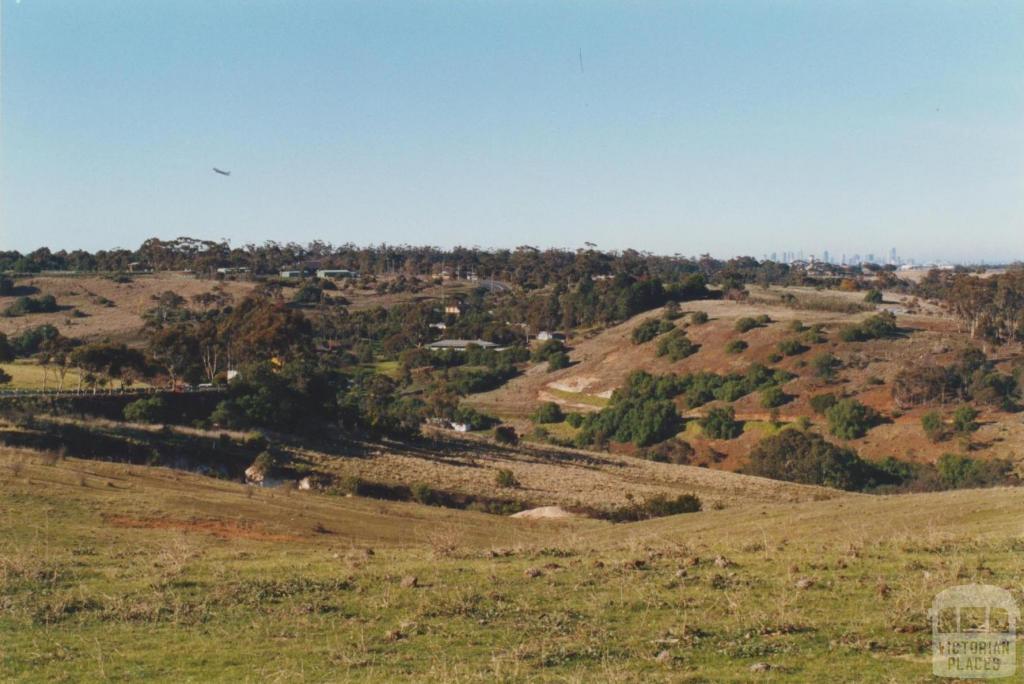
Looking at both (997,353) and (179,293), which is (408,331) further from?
(997,353)

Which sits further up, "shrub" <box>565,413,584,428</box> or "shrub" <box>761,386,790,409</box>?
"shrub" <box>761,386,790,409</box>

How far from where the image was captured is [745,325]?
100438mm

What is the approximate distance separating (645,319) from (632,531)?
94933 millimetres

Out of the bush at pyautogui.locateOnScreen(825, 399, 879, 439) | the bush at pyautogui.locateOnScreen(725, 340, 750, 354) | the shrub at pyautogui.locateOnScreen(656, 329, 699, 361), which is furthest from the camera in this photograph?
the shrub at pyautogui.locateOnScreen(656, 329, 699, 361)

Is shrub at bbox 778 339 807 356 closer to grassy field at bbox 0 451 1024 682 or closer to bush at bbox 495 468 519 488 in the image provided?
bush at bbox 495 468 519 488

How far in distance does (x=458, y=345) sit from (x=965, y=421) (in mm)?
62272

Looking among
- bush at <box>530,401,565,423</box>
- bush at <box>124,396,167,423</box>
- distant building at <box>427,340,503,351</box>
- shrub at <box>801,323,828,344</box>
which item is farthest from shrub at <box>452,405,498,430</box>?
bush at <box>124,396,167,423</box>

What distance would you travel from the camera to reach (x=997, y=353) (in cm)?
8300

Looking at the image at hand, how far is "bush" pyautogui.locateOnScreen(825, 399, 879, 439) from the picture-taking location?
6975 cm

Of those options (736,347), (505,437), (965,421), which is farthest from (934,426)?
(505,437)

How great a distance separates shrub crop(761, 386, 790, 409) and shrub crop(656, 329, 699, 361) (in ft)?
62.3

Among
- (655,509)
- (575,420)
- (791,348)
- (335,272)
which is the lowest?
(575,420)

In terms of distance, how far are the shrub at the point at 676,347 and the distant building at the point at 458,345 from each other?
21327 millimetres

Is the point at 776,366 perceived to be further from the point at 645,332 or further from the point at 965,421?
the point at 965,421
